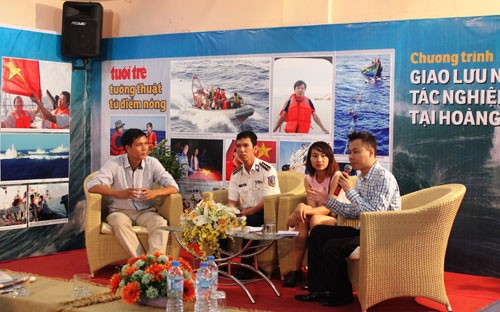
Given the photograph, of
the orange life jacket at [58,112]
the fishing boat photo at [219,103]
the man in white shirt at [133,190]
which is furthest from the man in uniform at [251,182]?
the orange life jacket at [58,112]

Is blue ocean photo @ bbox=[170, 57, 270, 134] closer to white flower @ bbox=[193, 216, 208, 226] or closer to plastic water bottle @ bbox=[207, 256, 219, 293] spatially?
white flower @ bbox=[193, 216, 208, 226]

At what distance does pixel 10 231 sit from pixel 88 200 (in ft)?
4.82

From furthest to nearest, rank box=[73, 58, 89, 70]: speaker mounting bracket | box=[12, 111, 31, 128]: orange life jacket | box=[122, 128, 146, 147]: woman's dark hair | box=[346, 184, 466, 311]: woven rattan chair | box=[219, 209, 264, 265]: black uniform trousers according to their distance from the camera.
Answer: box=[73, 58, 89, 70]: speaker mounting bracket, box=[12, 111, 31, 128]: orange life jacket, box=[122, 128, 146, 147]: woman's dark hair, box=[219, 209, 264, 265]: black uniform trousers, box=[346, 184, 466, 311]: woven rattan chair

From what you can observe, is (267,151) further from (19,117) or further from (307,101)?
(19,117)

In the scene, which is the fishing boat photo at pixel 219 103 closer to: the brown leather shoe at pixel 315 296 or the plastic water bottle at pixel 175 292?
the brown leather shoe at pixel 315 296

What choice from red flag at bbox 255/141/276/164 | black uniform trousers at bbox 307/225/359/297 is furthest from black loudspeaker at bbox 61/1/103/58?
black uniform trousers at bbox 307/225/359/297

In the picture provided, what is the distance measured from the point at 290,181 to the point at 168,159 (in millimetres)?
1542

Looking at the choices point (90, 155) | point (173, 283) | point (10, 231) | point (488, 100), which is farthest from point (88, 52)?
point (173, 283)

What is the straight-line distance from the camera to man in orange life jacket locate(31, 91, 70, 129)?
841 cm

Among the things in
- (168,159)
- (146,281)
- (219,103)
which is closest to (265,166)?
(219,103)

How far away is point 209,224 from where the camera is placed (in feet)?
18.6

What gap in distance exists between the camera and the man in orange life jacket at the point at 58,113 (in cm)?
841

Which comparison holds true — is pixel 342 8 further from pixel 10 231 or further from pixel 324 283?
pixel 10 231

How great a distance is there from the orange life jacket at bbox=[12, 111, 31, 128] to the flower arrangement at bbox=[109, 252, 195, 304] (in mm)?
4488
